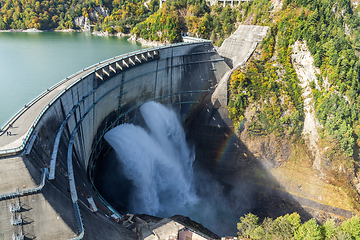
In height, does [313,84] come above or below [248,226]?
above

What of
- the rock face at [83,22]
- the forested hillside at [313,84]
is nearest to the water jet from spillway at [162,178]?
the forested hillside at [313,84]

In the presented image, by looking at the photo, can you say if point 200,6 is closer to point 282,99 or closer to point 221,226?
point 282,99

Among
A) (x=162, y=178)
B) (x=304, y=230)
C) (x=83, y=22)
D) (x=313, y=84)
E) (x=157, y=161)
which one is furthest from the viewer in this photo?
(x=83, y=22)

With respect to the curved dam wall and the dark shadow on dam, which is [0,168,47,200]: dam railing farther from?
the dark shadow on dam

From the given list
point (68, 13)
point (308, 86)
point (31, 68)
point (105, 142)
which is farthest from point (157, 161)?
point (68, 13)

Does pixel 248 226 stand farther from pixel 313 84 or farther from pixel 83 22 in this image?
pixel 83 22

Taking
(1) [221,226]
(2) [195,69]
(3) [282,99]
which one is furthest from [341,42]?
(1) [221,226]

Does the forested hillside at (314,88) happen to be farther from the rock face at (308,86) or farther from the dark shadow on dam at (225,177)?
the dark shadow on dam at (225,177)

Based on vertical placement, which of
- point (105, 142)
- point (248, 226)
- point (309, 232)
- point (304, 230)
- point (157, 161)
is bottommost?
point (248, 226)
